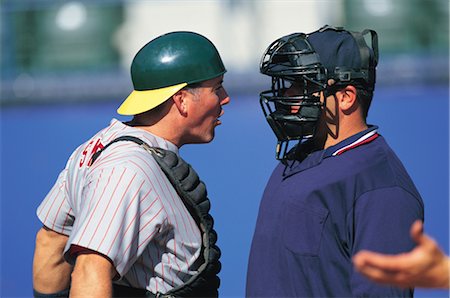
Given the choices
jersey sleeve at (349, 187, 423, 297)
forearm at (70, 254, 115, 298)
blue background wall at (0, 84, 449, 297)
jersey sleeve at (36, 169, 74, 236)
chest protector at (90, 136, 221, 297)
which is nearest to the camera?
jersey sleeve at (349, 187, 423, 297)

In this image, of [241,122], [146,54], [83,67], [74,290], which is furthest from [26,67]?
[74,290]

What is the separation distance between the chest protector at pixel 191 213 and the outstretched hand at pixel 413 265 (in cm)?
120

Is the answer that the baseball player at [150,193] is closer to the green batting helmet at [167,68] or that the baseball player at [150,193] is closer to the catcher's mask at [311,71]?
the green batting helmet at [167,68]

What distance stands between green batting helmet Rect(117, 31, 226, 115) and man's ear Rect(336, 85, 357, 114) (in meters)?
0.46

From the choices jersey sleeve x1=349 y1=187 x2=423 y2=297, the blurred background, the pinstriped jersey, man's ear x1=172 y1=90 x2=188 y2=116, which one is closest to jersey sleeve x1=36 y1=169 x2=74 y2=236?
the pinstriped jersey

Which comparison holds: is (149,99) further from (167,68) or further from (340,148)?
(340,148)

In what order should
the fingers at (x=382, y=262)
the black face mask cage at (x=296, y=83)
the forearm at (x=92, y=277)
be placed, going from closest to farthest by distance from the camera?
the fingers at (x=382, y=262), the forearm at (x=92, y=277), the black face mask cage at (x=296, y=83)

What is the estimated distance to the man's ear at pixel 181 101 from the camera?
292 centimetres

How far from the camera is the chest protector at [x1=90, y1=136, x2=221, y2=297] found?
283 centimetres

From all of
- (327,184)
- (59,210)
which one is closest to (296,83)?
(327,184)

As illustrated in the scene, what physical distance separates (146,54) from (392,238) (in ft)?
3.44

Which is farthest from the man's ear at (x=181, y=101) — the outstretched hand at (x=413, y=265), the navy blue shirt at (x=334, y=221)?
the outstretched hand at (x=413, y=265)

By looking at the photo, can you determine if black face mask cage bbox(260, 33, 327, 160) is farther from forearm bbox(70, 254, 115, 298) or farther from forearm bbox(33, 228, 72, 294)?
forearm bbox(33, 228, 72, 294)

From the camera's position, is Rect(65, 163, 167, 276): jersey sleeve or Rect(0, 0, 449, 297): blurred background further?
Rect(0, 0, 449, 297): blurred background
